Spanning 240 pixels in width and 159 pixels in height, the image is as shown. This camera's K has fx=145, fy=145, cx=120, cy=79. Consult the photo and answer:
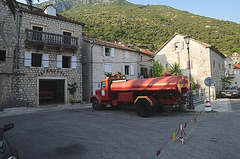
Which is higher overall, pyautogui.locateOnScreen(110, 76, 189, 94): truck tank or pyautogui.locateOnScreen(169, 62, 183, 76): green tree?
pyautogui.locateOnScreen(169, 62, 183, 76): green tree

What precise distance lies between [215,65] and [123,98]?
56.8ft

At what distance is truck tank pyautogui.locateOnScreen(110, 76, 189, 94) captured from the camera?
823 centimetres

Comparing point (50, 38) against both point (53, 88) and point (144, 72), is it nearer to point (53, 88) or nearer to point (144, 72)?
point (53, 88)

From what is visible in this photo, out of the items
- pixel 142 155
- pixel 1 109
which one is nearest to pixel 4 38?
pixel 1 109

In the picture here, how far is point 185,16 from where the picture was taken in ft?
318

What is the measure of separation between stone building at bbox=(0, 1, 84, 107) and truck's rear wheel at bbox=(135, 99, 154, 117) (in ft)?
33.1

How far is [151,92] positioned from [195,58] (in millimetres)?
13944

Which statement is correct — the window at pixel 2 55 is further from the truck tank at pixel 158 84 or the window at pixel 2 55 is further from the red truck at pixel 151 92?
the truck tank at pixel 158 84

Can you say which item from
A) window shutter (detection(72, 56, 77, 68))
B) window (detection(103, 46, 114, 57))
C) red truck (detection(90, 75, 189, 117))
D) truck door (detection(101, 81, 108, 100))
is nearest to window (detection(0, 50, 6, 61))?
window shutter (detection(72, 56, 77, 68))

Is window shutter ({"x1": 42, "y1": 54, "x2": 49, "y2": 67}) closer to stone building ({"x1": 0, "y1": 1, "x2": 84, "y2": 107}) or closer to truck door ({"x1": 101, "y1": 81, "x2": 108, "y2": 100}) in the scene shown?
stone building ({"x1": 0, "y1": 1, "x2": 84, "y2": 107})

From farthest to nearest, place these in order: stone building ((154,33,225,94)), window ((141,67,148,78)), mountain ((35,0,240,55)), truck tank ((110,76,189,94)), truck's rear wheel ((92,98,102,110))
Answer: mountain ((35,0,240,55))
window ((141,67,148,78))
stone building ((154,33,225,94))
truck's rear wheel ((92,98,102,110))
truck tank ((110,76,189,94))

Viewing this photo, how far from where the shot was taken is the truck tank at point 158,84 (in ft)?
27.0

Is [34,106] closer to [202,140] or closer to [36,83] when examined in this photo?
[36,83]

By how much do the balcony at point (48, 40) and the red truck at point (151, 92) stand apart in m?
8.39
